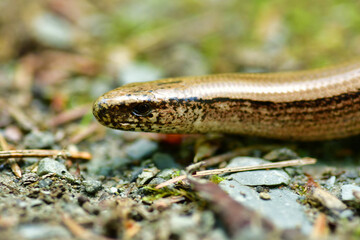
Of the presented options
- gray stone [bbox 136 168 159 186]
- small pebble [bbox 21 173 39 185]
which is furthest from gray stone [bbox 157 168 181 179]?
small pebble [bbox 21 173 39 185]

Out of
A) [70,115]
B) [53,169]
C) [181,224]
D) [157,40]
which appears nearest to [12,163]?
[53,169]

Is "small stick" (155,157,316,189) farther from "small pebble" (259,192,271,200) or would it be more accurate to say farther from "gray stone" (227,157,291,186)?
"small pebble" (259,192,271,200)

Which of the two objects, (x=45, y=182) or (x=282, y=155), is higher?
(x=45, y=182)

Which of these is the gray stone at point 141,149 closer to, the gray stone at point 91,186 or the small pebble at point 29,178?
the gray stone at point 91,186

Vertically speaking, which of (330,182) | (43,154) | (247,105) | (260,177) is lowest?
(330,182)

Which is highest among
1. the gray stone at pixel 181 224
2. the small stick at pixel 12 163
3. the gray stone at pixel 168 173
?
the small stick at pixel 12 163

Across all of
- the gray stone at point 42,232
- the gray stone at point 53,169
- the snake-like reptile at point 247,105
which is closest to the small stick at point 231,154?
the snake-like reptile at point 247,105

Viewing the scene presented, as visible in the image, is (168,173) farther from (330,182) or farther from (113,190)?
(330,182)
